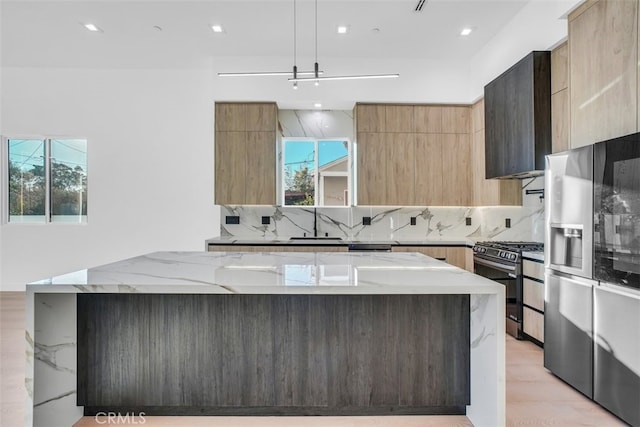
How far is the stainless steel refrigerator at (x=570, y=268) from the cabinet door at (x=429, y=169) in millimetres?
1923

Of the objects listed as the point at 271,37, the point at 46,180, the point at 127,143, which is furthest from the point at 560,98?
the point at 46,180

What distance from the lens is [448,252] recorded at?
425 centimetres

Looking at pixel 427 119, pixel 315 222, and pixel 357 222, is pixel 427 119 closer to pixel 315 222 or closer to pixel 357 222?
pixel 357 222

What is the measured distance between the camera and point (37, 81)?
5.03m

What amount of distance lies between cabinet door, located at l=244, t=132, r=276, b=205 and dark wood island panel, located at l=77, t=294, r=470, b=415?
2563 mm

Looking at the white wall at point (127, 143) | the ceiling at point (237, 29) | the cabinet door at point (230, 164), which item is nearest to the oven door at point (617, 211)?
the ceiling at point (237, 29)

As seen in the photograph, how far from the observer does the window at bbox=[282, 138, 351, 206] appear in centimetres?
506

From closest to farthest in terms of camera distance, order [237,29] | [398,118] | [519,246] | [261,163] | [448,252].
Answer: [519,246]
[237,29]
[448,252]
[261,163]
[398,118]

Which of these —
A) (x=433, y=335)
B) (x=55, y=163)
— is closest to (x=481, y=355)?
(x=433, y=335)

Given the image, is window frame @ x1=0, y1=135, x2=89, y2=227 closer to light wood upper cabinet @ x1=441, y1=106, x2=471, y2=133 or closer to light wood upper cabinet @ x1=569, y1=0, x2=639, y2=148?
light wood upper cabinet @ x1=441, y1=106, x2=471, y2=133

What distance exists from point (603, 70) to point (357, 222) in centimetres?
309

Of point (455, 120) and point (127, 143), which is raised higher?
point (455, 120)

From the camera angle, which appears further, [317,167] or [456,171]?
[317,167]

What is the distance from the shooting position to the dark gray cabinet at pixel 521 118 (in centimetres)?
320
